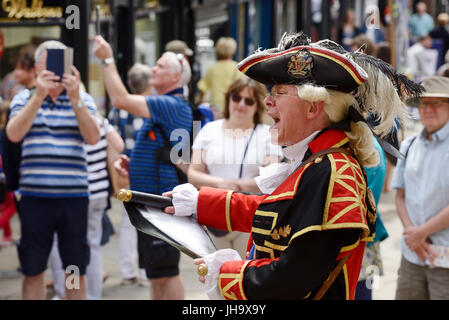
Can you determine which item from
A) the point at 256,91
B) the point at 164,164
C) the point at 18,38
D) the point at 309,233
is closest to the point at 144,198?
the point at 309,233

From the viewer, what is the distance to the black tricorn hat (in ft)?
7.77

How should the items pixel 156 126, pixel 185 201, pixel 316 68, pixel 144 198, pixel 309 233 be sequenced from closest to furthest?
pixel 309 233 < pixel 316 68 < pixel 144 198 < pixel 185 201 < pixel 156 126

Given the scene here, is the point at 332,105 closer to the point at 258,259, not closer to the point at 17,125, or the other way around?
the point at 258,259

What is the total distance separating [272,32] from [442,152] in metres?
11.3

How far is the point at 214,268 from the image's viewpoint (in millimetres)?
2320

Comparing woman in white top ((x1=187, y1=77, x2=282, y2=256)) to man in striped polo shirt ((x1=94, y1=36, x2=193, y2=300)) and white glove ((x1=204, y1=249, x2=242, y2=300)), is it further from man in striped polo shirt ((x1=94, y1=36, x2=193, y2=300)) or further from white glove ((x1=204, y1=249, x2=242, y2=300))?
white glove ((x1=204, y1=249, x2=242, y2=300))

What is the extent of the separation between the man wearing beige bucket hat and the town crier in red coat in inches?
66.4

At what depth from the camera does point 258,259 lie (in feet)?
7.92

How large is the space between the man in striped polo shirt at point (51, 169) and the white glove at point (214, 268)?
238 centimetres

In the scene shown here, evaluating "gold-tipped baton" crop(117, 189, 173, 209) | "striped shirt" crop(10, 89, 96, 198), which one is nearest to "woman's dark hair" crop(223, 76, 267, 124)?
"striped shirt" crop(10, 89, 96, 198)

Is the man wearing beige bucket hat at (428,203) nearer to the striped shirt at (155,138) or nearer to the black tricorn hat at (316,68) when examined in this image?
the striped shirt at (155,138)

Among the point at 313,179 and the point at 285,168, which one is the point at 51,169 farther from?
the point at 313,179

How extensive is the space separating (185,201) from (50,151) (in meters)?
2.22
